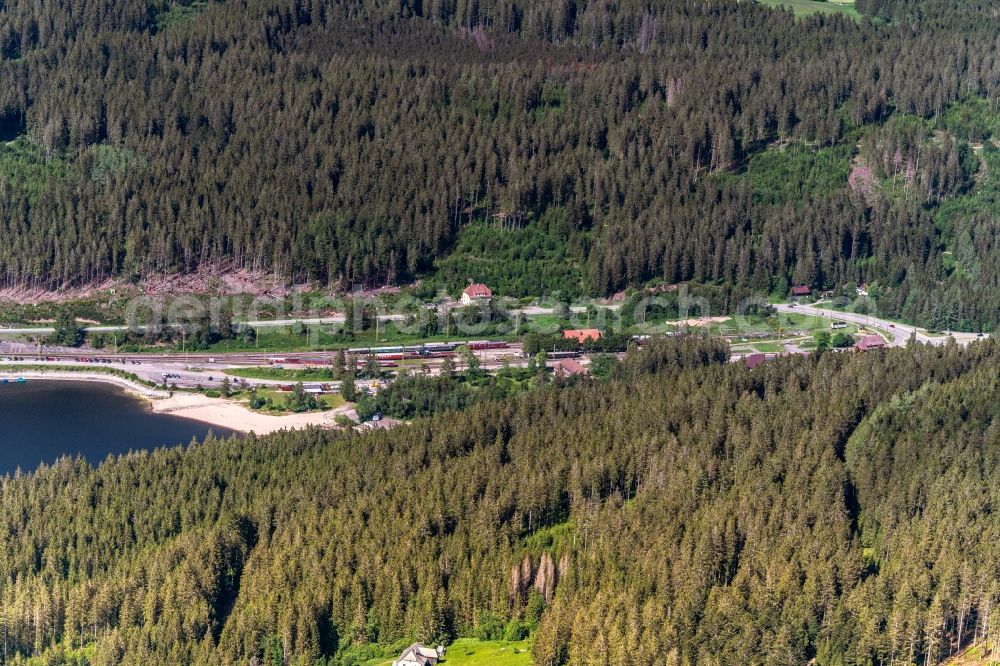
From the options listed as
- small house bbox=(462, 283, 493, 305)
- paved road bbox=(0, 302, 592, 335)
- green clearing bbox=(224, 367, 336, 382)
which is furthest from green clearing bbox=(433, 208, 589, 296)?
green clearing bbox=(224, 367, 336, 382)

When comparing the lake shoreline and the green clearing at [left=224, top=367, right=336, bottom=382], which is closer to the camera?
the lake shoreline

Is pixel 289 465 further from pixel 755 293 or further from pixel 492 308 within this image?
pixel 755 293

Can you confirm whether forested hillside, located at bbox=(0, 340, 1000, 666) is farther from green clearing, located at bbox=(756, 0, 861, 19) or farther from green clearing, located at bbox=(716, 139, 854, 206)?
green clearing, located at bbox=(756, 0, 861, 19)

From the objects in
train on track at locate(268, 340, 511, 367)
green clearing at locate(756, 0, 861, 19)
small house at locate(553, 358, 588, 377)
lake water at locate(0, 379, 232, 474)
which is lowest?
lake water at locate(0, 379, 232, 474)

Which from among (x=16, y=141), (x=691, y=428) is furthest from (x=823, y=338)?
(x=16, y=141)

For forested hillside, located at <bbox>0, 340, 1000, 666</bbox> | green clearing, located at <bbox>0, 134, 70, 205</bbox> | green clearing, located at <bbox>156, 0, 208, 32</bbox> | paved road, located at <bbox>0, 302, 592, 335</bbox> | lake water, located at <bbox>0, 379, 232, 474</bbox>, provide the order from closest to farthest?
forested hillside, located at <bbox>0, 340, 1000, 666</bbox> → lake water, located at <bbox>0, 379, 232, 474</bbox> → paved road, located at <bbox>0, 302, 592, 335</bbox> → green clearing, located at <bbox>0, 134, 70, 205</bbox> → green clearing, located at <bbox>156, 0, 208, 32</bbox>

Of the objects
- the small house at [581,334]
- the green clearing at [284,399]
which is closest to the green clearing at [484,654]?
the green clearing at [284,399]
